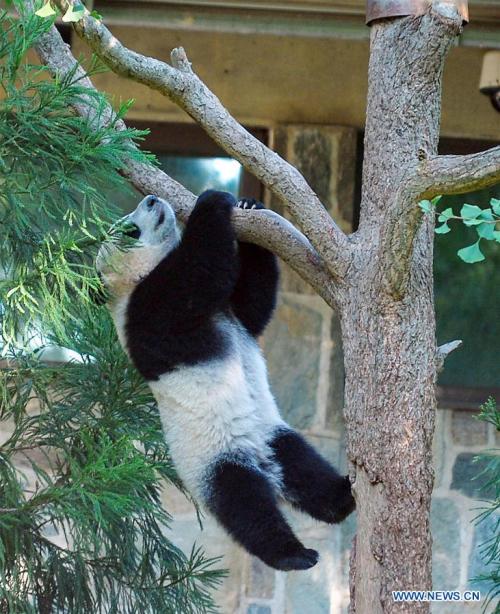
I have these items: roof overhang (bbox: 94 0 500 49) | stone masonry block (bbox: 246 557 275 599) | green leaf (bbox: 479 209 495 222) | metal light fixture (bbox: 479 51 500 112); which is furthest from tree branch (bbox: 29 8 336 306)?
stone masonry block (bbox: 246 557 275 599)

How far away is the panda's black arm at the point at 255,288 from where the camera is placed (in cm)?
282

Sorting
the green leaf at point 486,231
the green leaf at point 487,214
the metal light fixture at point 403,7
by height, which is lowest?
the green leaf at point 486,231

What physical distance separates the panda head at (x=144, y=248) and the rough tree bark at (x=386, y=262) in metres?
0.50

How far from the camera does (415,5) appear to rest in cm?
213

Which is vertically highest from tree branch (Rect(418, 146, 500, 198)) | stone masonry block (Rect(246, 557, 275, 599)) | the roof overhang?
the roof overhang

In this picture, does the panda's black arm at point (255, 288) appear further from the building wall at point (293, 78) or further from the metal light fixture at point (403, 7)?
the building wall at point (293, 78)

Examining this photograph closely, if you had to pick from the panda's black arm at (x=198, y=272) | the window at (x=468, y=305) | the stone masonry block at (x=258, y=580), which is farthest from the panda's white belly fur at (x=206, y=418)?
the window at (x=468, y=305)

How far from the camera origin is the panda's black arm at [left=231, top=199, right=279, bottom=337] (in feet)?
9.24

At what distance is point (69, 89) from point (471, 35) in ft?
5.32

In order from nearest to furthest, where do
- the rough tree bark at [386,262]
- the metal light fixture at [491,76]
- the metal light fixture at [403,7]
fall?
1. the rough tree bark at [386,262]
2. the metal light fixture at [403,7]
3. the metal light fixture at [491,76]

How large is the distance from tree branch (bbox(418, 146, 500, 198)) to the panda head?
Result: 3.20 feet

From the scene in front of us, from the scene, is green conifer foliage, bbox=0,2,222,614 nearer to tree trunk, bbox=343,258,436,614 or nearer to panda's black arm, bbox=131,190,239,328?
panda's black arm, bbox=131,190,239,328

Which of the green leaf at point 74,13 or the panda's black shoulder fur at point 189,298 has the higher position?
the green leaf at point 74,13

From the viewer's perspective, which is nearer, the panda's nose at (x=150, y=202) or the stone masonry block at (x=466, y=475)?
the panda's nose at (x=150, y=202)
